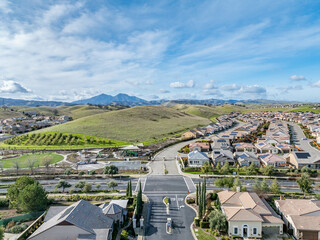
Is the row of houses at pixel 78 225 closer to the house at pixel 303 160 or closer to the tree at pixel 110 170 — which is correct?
the tree at pixel 110 170

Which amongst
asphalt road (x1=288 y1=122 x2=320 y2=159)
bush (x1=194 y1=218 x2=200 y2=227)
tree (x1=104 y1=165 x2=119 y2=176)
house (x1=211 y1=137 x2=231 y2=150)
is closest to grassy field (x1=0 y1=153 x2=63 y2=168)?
tree (x1=104 y1=165 x2=119 y2=176)

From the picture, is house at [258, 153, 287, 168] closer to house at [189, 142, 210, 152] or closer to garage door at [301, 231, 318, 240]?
house at [189, 142, 210, 152]

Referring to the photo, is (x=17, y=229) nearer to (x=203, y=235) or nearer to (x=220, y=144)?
(x=203, y=235)

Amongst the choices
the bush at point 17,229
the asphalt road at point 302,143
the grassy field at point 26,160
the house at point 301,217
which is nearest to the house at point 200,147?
the asphalt road at point 302,143

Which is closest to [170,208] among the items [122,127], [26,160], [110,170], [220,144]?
[110,170]

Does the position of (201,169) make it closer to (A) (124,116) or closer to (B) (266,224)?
(B) (266,224)
